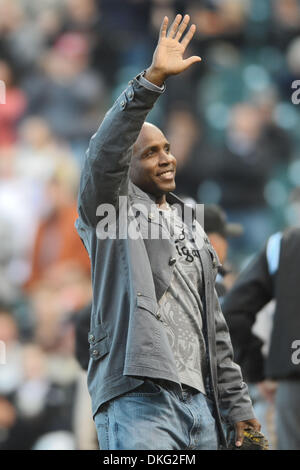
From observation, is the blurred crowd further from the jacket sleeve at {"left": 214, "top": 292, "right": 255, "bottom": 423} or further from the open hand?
the open hand

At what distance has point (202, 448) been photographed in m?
2.97

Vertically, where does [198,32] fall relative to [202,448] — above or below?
above

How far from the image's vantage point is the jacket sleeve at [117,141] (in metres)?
2.85

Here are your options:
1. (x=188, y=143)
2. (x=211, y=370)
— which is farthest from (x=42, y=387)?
(x=211, y=370)

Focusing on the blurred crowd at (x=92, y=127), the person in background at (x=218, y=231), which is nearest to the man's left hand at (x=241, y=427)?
the person in background at (x=218, y=231)

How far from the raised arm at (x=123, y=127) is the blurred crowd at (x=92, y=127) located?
3.94 m

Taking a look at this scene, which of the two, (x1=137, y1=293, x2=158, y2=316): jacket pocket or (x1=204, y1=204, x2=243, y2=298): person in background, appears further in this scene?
(x1=204, y1=204, x2=243, y2=298): person in background

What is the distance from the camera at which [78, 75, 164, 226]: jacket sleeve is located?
2.85m

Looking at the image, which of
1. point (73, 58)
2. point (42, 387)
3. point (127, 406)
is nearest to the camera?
point (127, 406)

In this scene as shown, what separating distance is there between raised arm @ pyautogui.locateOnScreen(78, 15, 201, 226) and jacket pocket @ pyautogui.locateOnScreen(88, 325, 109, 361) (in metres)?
0.42

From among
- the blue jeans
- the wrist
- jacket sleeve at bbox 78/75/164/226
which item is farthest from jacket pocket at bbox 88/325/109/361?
the wrist
